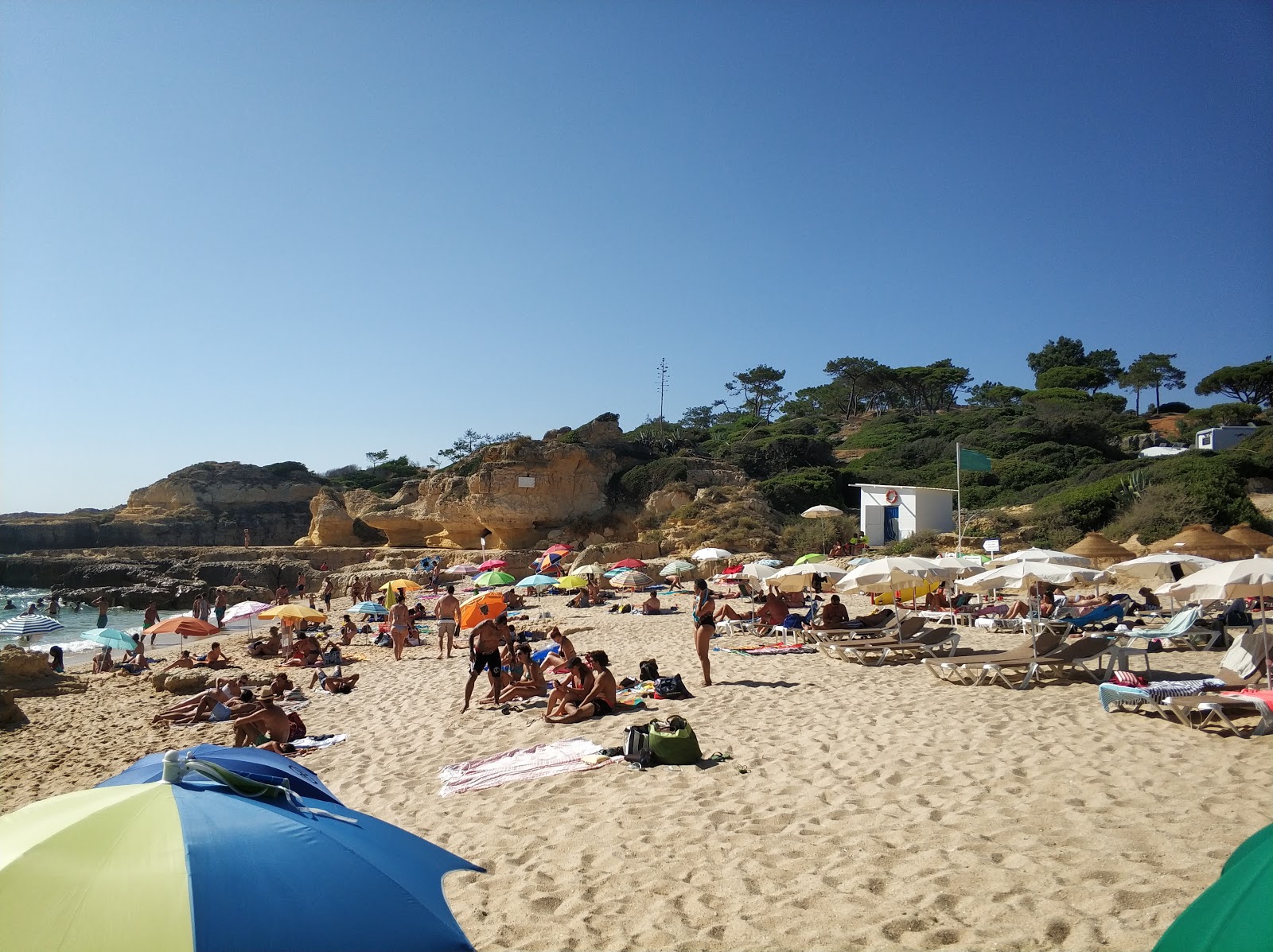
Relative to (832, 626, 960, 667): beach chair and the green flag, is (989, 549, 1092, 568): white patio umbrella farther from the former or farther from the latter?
the green flag

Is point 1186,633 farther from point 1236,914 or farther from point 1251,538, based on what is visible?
point 1236,914

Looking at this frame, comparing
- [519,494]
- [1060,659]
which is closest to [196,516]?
[519,494]

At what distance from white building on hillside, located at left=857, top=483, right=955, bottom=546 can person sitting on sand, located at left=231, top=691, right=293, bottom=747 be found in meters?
22.4

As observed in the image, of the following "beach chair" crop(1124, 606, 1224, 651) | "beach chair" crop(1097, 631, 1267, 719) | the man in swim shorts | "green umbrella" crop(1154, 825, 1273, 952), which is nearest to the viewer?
"green umbrella" crop(1154, 825, 1273, 952)

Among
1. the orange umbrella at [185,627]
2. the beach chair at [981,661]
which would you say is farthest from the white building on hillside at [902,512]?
the orange umbrella at [185,627]

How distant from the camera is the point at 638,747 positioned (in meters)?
6.17

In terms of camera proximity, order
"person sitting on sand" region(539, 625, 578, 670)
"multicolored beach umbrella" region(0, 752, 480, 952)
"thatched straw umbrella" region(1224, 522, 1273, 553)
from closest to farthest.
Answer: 1. "multicolored beach umbrella" region(0, 752, 480, 952)
2. "person sitting on sand" region(539, 625, 578, 670)
3. "thatched straw umbrella" region(1224, 522, 1273, 553)

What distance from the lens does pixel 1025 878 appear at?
3.77 meters

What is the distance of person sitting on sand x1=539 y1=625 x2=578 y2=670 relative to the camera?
9.73 m

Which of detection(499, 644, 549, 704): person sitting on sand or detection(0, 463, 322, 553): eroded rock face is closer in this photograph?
detection(499, 644, 549, 704): person sitting on sand

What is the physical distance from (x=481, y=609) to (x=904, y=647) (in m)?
6.45

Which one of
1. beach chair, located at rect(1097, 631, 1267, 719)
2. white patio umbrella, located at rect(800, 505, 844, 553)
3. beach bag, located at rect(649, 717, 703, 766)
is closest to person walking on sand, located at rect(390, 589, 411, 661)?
beach bag, located at rect(649, 717, 703, 766)

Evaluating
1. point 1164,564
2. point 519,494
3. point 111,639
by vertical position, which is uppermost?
point 519,494

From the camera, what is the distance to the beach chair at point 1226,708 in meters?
6.05
